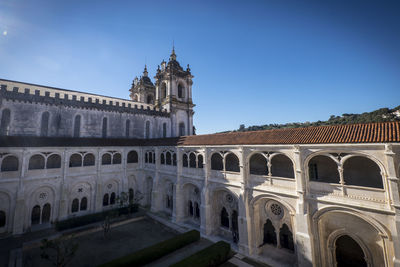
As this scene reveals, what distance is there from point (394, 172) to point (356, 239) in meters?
5.86

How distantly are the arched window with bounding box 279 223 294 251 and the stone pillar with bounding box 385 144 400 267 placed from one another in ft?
24.7

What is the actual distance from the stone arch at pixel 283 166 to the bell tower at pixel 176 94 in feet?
79.8

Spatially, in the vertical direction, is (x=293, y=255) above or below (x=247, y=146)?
below

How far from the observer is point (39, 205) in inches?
934

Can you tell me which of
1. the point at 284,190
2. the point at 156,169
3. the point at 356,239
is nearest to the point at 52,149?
the point at 156,169

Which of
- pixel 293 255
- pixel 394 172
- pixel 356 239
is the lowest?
pixel 293 255

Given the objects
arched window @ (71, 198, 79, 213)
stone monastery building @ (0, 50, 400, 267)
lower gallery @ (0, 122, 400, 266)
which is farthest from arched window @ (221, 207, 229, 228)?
arched window @ (71, 198, 79, 213)

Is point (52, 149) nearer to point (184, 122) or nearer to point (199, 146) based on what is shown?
point (199, 146)

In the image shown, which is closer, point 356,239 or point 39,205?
point 356,239

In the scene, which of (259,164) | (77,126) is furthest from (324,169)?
(77,126)

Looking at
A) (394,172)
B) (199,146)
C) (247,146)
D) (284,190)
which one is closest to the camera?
(394,172)

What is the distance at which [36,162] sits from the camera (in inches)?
952

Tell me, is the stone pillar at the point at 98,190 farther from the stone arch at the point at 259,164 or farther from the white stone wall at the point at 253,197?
the stone arch at the point at 259,164

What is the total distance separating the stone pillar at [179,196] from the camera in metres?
25.1
